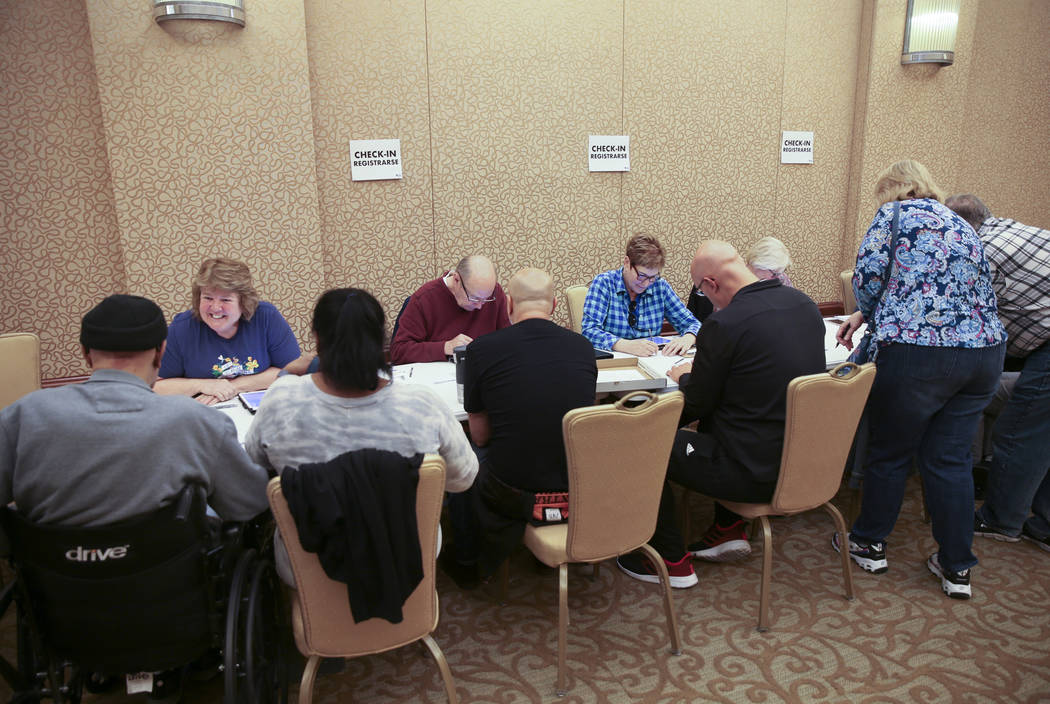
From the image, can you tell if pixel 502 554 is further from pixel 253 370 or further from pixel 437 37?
pixel 437 37

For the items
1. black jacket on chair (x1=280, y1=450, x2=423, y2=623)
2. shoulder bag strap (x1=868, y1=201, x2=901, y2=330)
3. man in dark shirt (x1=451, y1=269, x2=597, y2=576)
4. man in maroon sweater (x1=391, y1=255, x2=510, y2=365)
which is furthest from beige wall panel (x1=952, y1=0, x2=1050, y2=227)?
black jacket on chair (x1=280, y1=450, x2=423, y2=623)

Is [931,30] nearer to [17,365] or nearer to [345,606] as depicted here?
[345,606]

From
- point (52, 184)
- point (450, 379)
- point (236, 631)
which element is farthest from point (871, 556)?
point (52, 184)

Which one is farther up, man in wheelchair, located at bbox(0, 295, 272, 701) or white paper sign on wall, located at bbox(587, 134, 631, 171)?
white paper sign on wall, located at bbox(587, 134, 631, 171)

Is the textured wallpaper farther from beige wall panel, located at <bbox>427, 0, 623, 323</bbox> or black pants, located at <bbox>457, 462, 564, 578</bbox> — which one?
black pants, located at <bbox>457, 462, 564, 578</bbox>

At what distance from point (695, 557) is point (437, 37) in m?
3.21

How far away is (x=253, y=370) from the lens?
279 cm

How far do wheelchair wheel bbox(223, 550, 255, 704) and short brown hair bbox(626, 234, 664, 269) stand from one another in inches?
90.1

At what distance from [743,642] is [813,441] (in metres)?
0.71

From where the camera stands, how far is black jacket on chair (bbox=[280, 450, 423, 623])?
149cm

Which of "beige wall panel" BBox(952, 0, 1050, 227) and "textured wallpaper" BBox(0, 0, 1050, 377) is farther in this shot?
"beige wall panel" BBox(952, 0, 1050, 227)

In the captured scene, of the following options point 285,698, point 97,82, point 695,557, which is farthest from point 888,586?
point 97,82

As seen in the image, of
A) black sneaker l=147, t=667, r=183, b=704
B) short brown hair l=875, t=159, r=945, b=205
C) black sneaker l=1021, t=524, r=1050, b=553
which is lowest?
black sneaker l=1021, t=524, r=1050, b=553

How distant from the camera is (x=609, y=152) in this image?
4.55 meters
